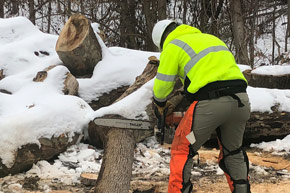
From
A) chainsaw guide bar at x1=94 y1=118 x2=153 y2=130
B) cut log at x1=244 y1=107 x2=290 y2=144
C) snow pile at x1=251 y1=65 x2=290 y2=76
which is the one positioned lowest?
cut log at x1=244 y1=107 x2=290 y2=144

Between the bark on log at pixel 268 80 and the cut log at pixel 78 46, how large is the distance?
2862 millimetres

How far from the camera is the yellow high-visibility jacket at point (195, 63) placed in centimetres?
241

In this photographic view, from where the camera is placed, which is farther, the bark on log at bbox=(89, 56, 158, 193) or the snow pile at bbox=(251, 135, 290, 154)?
the snow pile at bbox=(251, 135, 290, 154)

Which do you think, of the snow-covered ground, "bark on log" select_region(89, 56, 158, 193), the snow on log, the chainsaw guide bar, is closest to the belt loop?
the chainsaw guide bar

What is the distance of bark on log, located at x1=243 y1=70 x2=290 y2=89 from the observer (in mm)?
5711

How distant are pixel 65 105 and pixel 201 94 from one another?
2.24 meters

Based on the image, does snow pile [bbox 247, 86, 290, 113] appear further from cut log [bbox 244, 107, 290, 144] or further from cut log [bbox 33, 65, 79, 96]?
cut log [bbox 33, 65, 79, 96]

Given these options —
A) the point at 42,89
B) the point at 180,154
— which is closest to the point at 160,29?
the point at 180,154

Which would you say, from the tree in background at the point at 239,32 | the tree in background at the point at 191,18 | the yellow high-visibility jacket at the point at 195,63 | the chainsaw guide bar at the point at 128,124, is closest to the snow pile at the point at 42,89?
the chainsaw guide bar at the point at 128,124

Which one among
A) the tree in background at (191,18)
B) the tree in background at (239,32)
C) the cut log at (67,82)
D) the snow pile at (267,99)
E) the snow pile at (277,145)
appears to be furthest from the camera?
the tree in background at (191,18)

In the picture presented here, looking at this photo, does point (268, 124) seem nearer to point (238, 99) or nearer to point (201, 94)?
point (238, 99)

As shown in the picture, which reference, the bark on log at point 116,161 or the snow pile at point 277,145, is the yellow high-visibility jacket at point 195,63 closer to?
the bark on log at point 116,161

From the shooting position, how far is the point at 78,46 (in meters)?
5.39

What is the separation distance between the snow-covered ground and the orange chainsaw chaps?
1115 millimetres
